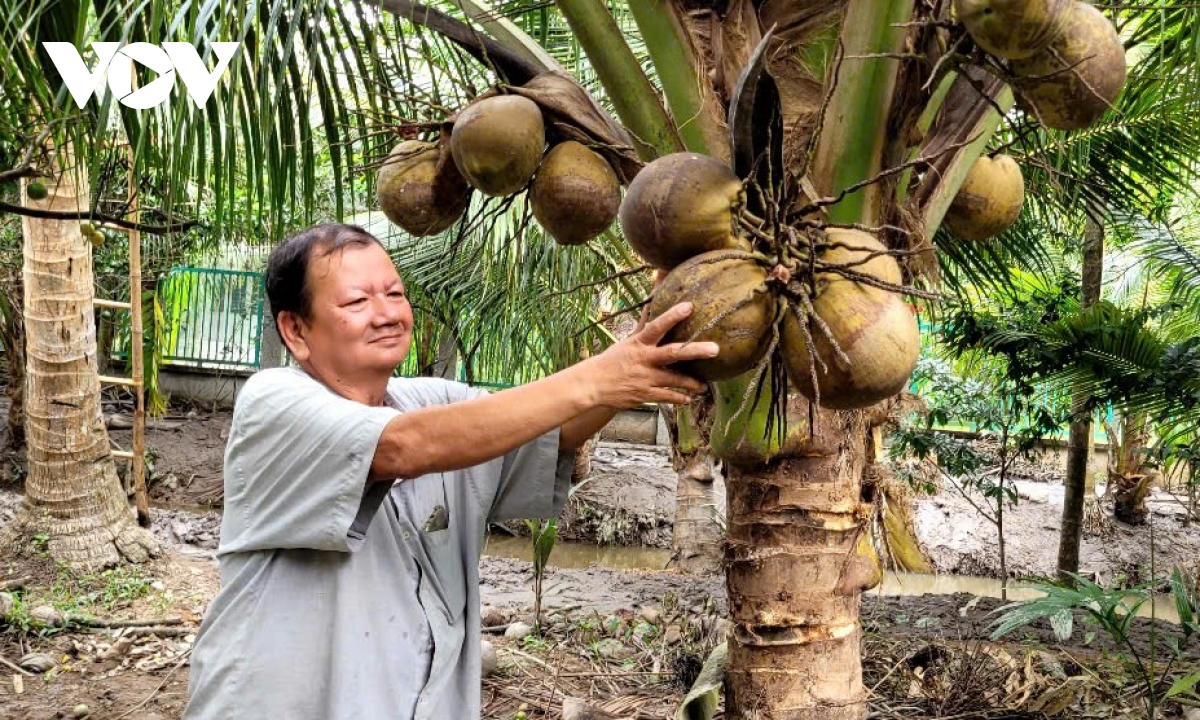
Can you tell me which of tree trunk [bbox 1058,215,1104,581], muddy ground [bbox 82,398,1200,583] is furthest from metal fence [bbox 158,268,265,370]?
tree trunk [bbox 1058,215,1104,581]

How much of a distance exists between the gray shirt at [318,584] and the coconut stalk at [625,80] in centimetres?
70

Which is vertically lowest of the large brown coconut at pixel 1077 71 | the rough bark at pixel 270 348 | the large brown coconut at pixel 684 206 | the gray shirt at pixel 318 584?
the gray shirt at pixel 318 584

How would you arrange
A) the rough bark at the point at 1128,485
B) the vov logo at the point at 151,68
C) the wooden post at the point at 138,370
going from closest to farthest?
the vov logo at the point at 151,68
the wooden post at the point at 138,370
the rough bark at the point at 1128,485

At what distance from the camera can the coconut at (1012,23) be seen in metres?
1.39

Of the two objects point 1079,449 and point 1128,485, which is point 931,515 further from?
point 1079,449

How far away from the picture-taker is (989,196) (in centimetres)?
207

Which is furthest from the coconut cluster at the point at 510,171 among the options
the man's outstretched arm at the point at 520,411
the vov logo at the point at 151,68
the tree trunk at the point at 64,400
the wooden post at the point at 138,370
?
the wooden post at the point at 138,370

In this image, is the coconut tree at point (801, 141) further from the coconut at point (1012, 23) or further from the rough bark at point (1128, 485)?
the rough bark at point (1128, 485)

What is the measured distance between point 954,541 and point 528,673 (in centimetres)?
709

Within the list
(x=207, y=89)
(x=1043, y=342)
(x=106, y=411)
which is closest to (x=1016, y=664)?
(x=1043, y=342)

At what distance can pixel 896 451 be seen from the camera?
6.19 metres

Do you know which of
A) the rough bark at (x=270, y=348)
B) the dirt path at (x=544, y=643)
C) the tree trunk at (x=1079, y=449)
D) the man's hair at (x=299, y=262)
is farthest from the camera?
the rough bark at (x=270, y=348)

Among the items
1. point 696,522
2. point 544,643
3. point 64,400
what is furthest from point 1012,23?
point 696,522

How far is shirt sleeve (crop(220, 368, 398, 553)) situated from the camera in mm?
1743
